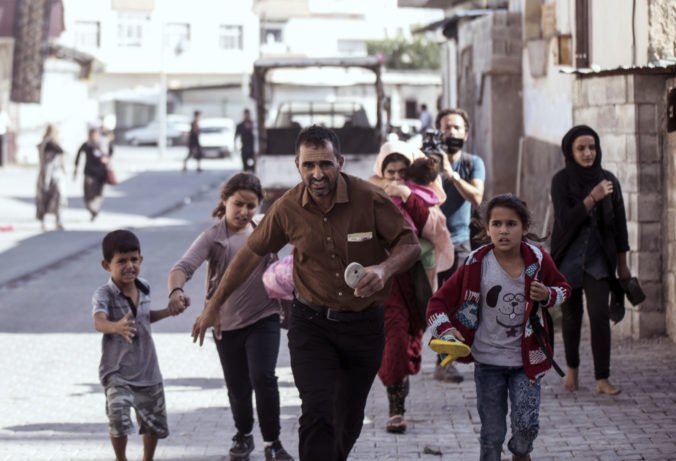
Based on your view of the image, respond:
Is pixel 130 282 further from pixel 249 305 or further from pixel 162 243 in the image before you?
pixel 162 243

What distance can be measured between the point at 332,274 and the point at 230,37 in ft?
251

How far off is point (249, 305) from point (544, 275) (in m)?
1.74

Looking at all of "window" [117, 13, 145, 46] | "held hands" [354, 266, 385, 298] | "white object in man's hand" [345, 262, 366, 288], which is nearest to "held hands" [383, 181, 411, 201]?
"held hands" [354, 266, 385, 298]

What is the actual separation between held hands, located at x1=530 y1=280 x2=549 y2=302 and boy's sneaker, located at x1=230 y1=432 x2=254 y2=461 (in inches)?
81.1

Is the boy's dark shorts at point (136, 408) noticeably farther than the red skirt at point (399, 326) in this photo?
No

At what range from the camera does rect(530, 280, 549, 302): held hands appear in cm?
629

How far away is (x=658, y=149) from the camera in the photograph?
11.1m

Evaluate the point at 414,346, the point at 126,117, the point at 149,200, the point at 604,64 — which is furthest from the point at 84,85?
the point at 414,346

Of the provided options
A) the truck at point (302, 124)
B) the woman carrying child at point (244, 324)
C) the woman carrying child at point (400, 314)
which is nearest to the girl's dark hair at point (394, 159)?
the woman carrying child at point (400, 314)

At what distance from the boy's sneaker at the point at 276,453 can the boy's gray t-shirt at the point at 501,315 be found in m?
1.44

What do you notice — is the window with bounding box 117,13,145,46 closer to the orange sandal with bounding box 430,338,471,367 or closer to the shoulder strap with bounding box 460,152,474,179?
the shoulder strap with bounding box 460,152,474,179

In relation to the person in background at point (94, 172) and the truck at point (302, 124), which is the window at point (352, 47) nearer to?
the person in background at point (94, 172)

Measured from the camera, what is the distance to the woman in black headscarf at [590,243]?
9.07 m

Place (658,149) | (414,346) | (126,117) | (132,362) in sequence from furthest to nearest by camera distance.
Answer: (126,117), (658,149), (414,346), (132,362)
